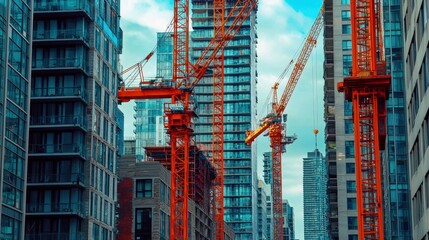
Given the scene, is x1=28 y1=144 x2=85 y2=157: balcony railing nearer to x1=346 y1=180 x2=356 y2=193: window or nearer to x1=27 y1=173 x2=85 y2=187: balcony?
x1=27 y1=173 x2=85 y2=187: balcony

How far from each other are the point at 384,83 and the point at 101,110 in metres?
33.1

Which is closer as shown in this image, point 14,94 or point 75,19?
point 14,94

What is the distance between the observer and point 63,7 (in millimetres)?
105125

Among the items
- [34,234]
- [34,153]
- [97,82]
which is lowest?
[34,234]

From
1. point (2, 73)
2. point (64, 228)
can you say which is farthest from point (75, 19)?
point (2, 73)

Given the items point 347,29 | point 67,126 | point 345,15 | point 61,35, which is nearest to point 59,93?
point 67,126

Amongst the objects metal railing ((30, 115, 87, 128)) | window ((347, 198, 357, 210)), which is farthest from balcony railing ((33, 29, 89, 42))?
window ((347, 198, 357, 210))

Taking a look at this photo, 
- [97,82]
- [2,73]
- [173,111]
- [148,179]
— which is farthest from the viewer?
[173,111]

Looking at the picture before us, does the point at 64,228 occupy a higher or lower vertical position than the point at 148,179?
lower

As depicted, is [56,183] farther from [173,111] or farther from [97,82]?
[173,111]

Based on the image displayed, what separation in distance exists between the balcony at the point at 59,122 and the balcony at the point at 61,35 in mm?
8417

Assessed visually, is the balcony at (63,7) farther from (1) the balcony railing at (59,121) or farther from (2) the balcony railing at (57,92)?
(1) the balcony railing at (59,121)

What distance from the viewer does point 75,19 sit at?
106 metres

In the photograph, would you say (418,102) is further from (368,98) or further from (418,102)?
(368,98)
